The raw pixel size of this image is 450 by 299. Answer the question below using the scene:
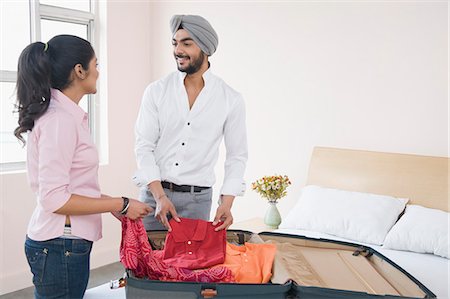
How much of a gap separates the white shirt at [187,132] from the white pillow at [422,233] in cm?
103

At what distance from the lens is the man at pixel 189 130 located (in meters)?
2.18

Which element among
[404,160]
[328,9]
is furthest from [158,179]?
[328,9]

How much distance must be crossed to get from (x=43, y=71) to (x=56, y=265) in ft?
1.91

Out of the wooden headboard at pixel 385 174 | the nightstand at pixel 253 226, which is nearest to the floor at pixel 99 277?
the nightstand at pixel 253 226

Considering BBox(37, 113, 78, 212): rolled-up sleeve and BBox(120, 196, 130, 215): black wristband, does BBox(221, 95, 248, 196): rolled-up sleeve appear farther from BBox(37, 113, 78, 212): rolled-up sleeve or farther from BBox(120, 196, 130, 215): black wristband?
BBox(37, 113, 78, 212): rolled-up sleeve

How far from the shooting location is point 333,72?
348cm

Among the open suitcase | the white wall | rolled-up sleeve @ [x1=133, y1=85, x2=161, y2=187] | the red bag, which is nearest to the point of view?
the open suitcase

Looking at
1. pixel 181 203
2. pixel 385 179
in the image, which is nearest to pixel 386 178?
pixel 385 179

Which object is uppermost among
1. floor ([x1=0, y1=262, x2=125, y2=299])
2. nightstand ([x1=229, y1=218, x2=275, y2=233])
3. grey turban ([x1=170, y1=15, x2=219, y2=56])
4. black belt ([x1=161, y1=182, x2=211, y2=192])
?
grey turban ([x1=170, y1=15, x2=219, y2=56])

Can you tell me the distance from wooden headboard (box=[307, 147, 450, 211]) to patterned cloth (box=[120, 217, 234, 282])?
1.72 m

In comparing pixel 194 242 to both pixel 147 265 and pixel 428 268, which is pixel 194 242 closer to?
pixel 147 265

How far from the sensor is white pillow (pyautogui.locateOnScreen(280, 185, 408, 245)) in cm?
296

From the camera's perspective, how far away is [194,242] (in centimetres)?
191

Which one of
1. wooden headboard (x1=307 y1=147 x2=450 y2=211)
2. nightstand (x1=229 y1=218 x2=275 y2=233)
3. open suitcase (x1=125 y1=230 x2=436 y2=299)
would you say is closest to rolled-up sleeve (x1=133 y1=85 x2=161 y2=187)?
open suitcase (x1=125 y1=230 x2=436 y2=299)
